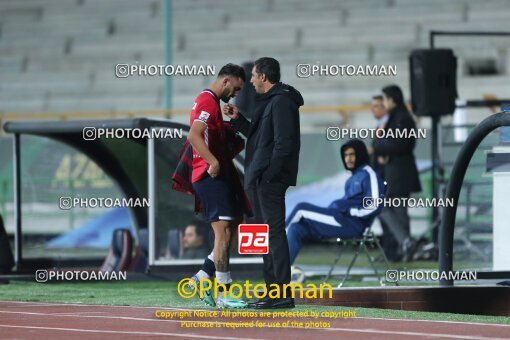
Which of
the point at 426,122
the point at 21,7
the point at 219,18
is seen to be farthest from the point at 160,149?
the point at 21,7

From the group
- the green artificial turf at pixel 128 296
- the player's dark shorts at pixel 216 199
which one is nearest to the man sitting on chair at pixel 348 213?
the green artificial turf at pixel 128 296

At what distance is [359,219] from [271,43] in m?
19.4

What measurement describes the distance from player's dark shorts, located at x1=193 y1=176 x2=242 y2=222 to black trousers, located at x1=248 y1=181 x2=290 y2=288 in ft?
1.13

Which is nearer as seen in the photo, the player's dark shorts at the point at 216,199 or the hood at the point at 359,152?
the player's dark shorts at the point at 216,199

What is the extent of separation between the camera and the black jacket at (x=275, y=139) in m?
10.9

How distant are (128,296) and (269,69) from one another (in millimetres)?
3109

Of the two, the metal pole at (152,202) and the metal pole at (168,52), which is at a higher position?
the metal pole at (168,52)

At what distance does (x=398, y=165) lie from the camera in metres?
18.1

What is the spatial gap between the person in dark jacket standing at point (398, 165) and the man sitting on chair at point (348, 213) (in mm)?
3906

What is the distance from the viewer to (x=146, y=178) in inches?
685

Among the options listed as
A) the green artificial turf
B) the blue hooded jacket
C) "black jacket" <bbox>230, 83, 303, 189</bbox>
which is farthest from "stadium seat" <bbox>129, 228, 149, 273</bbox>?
"black jacket" <bbox>230, 83, 303, 189</bbox>

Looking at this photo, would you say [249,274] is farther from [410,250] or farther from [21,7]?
[21,7]

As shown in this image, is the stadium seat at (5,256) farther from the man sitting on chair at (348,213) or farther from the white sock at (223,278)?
the white sock at (223,278)

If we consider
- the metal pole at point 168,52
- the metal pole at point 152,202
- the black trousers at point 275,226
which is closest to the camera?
the black trousers at point 275,226
